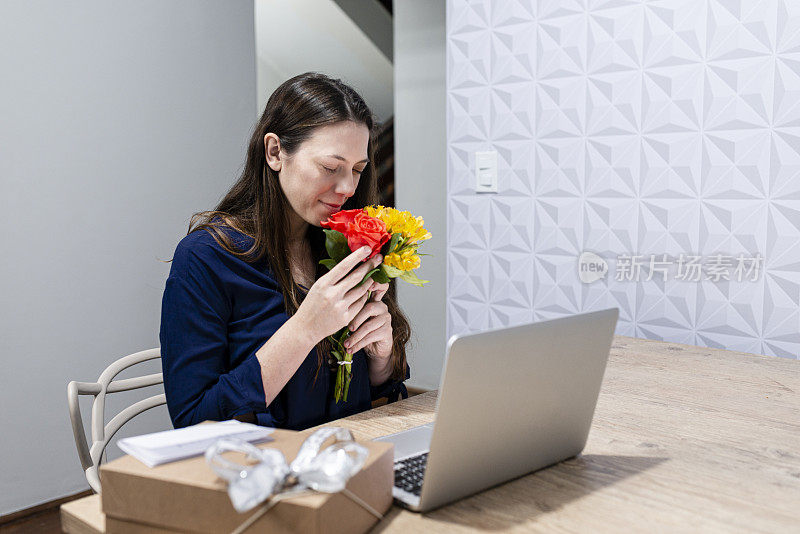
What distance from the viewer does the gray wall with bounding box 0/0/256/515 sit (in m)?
2.33

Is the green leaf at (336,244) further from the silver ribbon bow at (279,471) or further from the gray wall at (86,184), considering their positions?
the gray wall at (86,184)

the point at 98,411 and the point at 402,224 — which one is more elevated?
the point at 402,224

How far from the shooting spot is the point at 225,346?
1345 mm

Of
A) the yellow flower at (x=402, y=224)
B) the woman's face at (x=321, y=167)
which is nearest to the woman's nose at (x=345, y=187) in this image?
the woman's face at (x=321, y=167)

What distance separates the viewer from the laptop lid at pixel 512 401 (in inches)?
32.2

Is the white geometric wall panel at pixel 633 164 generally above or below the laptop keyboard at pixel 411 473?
above

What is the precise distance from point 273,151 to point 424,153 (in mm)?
2534

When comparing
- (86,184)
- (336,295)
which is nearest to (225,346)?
(336,295)

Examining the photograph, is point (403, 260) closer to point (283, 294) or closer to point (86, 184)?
point (283, 294)

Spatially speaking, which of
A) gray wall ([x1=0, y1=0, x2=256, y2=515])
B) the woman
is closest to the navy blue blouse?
the woman

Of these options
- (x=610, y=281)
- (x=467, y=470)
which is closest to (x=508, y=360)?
(x=467, y=470)

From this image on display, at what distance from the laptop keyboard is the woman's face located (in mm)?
602

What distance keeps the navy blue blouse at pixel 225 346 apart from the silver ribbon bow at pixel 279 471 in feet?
1.73

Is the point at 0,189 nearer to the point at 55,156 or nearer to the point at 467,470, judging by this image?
the point at 55,156
